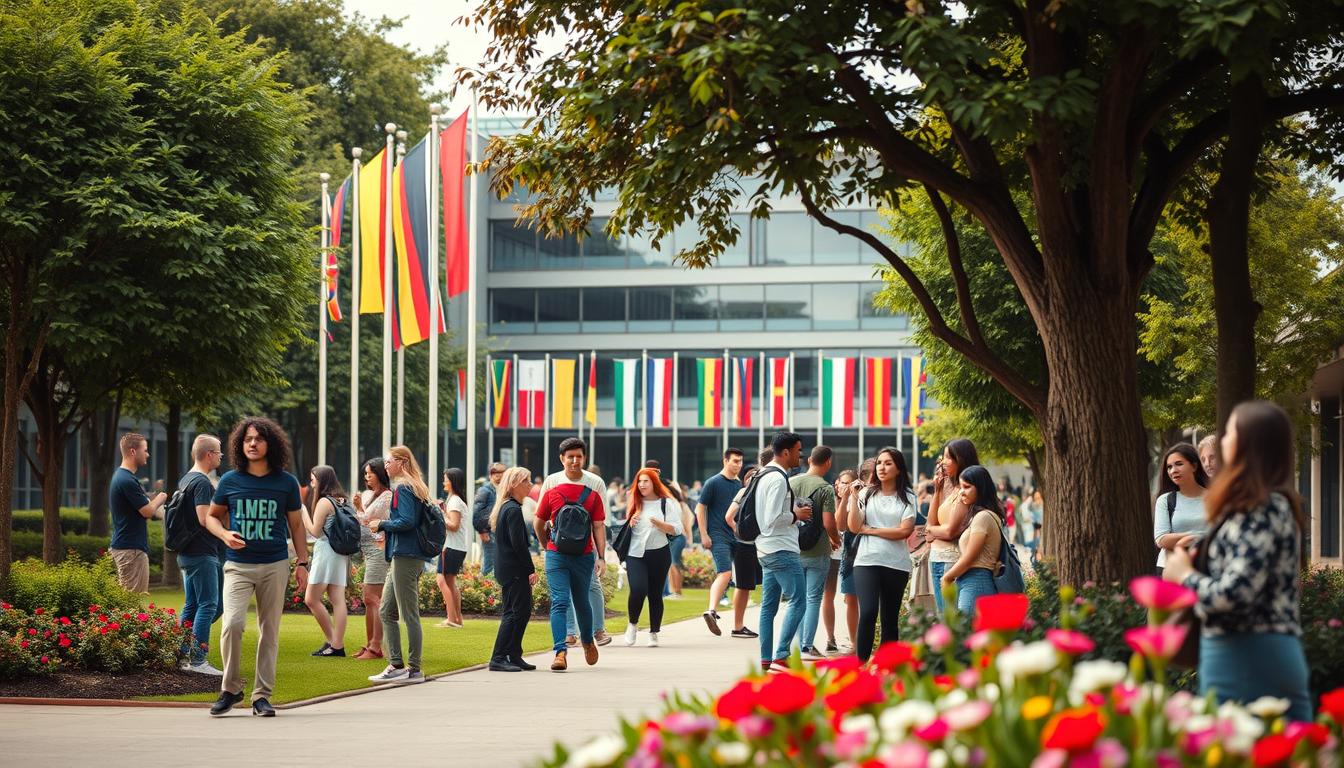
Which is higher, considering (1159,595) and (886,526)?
(1159,595)

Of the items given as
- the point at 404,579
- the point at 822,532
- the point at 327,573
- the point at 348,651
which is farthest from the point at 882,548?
the point at 348,651

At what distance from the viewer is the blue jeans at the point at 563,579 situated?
527 inches

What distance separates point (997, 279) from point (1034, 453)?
24.8 feet

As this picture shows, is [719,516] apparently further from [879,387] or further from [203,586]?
[879,387]

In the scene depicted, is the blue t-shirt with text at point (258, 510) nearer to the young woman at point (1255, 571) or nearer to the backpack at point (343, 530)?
the backpack at point (343, 530)

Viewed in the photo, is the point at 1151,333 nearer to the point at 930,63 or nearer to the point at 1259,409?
the point at 930,63

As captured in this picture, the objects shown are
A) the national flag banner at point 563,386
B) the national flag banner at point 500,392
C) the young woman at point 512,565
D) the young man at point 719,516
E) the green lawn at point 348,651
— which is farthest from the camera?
the national flag banner at point 500,392

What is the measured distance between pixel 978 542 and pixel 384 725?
153 inches

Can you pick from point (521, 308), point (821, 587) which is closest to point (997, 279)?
point (821, 587)

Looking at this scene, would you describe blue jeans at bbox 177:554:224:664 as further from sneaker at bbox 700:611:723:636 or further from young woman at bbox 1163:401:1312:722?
young woman at bbox 1163:401:1312:722

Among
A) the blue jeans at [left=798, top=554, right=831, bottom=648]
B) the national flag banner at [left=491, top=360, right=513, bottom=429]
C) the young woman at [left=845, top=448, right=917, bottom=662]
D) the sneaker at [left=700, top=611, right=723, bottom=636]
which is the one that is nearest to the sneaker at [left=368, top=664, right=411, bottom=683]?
the blue jeans at [left=798, top=554, right=831, bottom=648]

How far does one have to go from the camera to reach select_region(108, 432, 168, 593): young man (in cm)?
1338

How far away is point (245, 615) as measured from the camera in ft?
34.2

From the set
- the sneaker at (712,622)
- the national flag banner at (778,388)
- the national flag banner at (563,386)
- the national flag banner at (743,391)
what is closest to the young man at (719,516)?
the sneaker at (712,622)
